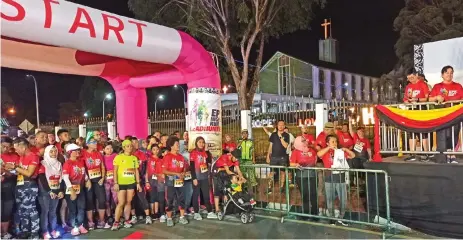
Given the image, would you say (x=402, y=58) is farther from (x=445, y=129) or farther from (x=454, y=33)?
(x=445, y=129)

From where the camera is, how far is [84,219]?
24.2 feet

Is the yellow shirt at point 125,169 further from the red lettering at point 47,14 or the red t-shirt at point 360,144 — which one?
the red t-shirt at point 360,144

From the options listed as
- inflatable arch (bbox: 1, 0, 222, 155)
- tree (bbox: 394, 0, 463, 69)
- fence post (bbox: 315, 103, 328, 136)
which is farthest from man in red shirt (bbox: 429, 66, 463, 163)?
tree (bbox: 394, 0, 463, 69)

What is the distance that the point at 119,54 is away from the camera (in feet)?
26.2

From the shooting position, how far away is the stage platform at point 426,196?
20.4ft

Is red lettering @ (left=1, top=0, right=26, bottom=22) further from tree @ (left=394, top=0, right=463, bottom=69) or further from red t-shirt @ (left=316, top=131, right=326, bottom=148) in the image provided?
tree @ (left=394, top=0, right=463, bottom=69)

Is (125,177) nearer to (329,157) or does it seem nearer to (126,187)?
(126,187)

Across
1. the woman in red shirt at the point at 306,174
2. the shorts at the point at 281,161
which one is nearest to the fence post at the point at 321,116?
the shorts at the point at 281,161

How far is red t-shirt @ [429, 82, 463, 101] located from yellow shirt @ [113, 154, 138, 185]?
509 cm

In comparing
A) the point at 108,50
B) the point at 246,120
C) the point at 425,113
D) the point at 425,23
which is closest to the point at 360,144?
the point at 425,113

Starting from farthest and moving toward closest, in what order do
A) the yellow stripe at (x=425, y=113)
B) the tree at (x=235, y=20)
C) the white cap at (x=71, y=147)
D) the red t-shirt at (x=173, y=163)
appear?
1. the tree at (x=235, y=20)
2. the red t-shirt at (x=173, y=163)
3. the white cap at (x=71, y=147)
4. the yellow stripe at (x=425, y=113)

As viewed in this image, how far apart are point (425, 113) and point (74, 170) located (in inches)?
221

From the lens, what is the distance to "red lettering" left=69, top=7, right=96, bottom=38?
7.13 m

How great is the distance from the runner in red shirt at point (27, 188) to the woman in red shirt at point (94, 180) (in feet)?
2.69
